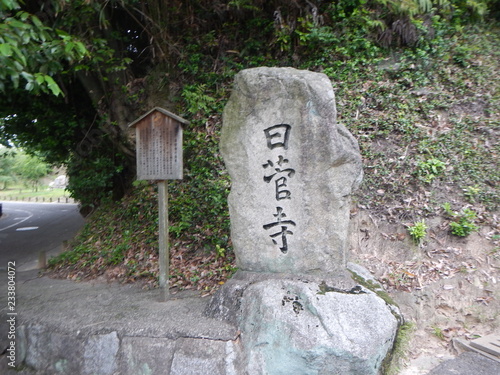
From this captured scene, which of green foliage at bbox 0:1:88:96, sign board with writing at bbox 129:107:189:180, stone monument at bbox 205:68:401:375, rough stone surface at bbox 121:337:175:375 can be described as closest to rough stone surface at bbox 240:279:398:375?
stone monument at bbox 205:68:401:375

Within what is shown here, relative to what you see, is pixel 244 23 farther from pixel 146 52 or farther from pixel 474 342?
pixel 474 342

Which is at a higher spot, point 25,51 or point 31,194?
point 25,51

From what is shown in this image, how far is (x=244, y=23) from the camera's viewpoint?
323 inches

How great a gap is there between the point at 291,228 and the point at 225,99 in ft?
15.2

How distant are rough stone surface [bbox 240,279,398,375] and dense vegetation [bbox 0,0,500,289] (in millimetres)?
1843

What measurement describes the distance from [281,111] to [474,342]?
3.19 meters

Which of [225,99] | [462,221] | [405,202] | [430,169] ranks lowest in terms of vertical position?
[462,221]

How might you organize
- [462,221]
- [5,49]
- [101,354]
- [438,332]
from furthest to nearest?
1. [462,221]
2. [438,332]
3. [101,354]
4. [5,49]

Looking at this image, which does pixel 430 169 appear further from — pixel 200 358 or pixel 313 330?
pixel 200 358

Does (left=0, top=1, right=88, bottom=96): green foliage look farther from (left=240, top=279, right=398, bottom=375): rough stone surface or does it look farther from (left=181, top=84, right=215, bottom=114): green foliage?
(left=181, top=84, right=215, bottom=114): green foliage

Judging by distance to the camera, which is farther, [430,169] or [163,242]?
[430,169]

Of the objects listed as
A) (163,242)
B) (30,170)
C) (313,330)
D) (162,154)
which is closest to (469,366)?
(313,330)

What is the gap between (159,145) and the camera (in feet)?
14.3

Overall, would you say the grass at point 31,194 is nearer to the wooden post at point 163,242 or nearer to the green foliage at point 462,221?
the wooden post at point 163,242
